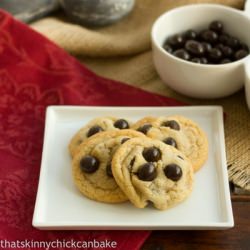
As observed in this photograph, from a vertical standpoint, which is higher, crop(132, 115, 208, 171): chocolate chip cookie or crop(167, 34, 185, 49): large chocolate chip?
crop(167, 34, 185, 49): large chocolate chip

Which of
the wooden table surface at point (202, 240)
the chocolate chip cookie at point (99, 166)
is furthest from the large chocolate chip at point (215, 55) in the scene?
the wooden table surface at point (202, 240)

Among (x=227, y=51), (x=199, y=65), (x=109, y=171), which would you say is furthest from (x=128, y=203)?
(x=227, y=51)

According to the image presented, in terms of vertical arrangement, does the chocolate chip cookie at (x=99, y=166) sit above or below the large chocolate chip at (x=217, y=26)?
below

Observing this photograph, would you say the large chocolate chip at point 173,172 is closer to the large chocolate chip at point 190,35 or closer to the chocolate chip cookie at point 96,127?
the chocolate chip cookie at point 96,127

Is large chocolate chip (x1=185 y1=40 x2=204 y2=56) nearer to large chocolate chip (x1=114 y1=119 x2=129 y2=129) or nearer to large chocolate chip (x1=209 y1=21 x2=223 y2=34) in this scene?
large chocolate chip (x1=209 y1=21 x2=223 y2=34)

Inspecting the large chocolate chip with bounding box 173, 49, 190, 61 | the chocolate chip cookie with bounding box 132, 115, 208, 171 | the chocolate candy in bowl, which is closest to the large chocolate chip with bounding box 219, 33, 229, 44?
the chocolate candy in bowl

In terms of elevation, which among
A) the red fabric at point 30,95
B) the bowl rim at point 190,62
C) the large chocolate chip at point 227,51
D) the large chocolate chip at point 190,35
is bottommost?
the red fabric at point 30,95

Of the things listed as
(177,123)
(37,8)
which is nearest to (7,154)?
(177,123)

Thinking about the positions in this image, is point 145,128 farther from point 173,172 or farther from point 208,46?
point 208,46
